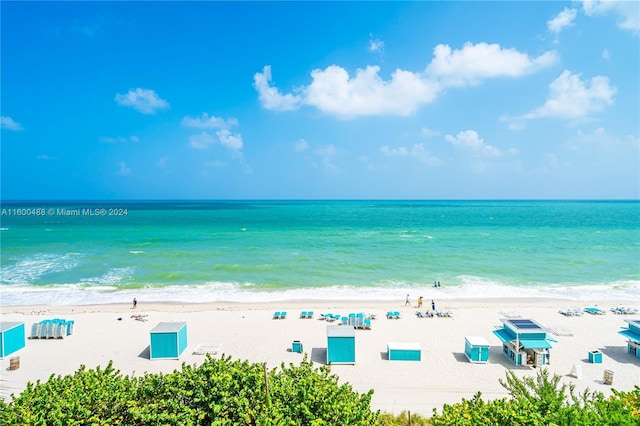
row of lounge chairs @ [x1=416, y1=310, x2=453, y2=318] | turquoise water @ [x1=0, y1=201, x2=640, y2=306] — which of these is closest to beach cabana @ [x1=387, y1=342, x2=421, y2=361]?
row of lounge chairs @ [x1=416, y1=310, x2=453, y2=318]

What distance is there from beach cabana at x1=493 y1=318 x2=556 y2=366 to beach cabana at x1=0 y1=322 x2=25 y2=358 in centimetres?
2325

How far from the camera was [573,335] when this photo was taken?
20.2 m

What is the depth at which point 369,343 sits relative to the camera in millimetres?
19156

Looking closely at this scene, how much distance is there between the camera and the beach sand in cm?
1495

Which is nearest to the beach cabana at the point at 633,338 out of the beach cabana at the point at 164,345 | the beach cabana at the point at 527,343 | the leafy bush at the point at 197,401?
the beach cabana at the point at 527,343

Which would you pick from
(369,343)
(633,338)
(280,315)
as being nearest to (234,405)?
(369,343)

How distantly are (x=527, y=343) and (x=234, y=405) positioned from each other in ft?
46.0

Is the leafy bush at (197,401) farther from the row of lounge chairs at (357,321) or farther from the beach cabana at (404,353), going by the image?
the row of lounge chairs at (357,321)

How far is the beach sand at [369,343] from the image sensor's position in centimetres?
1495

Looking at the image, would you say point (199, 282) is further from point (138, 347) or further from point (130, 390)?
point (130, 390)

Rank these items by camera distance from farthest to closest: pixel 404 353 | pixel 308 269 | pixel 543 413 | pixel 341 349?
pixel 308 269, pixel 404 353, pixel 341 349, pixel 543 413

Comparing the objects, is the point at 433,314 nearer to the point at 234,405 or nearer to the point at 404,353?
the point at 404,353

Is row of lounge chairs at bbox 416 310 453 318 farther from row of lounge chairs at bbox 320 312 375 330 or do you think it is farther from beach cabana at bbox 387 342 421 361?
beach cabana at bbox 387 342 421 361

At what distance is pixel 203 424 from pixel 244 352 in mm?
10759
